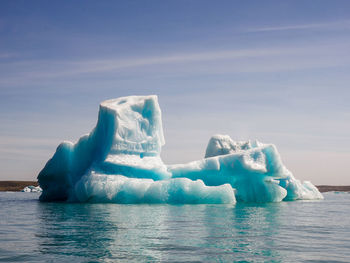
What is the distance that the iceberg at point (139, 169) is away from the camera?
733 inches

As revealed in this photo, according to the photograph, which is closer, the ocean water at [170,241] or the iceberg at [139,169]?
the ocean water at [170,241]

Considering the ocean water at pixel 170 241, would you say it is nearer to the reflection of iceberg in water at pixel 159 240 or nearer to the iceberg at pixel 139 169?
the reflection of iceberg in water at pixel 159 240

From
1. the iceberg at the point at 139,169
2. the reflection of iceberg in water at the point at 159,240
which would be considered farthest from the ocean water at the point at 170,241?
the iceberg at the point at 139,169

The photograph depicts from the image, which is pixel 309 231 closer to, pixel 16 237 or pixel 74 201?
pixel 16 237

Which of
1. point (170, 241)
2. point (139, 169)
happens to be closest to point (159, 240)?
point (170, 241)

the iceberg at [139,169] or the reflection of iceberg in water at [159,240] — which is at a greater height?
the iceberg at [139,169]

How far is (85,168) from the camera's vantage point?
2120cm

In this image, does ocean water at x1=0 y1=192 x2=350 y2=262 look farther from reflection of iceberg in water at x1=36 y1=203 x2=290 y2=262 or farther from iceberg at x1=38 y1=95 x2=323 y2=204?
iceberg at x1=38 y1=95 x2=323 y2=204

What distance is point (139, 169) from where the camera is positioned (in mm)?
19344

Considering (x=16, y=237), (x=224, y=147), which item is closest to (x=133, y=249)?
(x=16, y=237)

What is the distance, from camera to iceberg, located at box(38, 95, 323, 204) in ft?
61.1

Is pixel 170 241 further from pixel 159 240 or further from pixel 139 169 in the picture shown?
pixel 139 169

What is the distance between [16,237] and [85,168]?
43.2 ft

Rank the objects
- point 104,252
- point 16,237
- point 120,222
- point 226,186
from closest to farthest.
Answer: point 104,252, point 16,237, point 120,222, point 226,186
